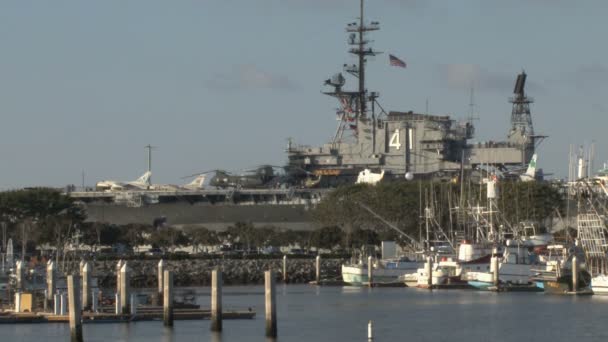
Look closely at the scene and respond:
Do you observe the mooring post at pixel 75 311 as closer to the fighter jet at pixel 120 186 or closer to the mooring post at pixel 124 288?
the mooring post at pixel 124 288

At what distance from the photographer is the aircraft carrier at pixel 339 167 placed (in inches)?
5512

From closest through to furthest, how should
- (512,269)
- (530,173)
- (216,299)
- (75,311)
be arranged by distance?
(75,311)
(216,299)
(512,269)
(530,173)

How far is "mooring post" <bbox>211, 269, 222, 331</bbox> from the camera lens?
5762 centimetres

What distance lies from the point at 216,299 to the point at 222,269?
45331 millimetres

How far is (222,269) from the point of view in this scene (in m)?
103

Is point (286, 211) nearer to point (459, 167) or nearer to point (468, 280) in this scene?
point (459, 167)

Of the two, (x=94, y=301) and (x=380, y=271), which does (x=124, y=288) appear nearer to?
(x=94, y=301)

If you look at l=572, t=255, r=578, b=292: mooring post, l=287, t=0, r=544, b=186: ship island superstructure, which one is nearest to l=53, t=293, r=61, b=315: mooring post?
l=572, t=255, r=578, b=292: mooring post

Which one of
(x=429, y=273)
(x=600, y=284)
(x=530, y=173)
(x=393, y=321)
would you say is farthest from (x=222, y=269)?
(x=530, y=173)

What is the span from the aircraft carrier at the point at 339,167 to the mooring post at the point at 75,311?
3341 inches

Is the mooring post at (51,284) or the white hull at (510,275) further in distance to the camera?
the white hull at (510,275)

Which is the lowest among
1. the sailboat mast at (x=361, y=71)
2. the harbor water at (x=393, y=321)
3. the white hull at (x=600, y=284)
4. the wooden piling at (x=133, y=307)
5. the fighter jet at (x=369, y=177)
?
the harbor water at (x=393, y=321)

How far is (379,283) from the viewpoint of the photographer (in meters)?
96.3

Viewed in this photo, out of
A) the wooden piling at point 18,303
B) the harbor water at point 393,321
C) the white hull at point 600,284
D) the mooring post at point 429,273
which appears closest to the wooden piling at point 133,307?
the harbor water at point 393,321
